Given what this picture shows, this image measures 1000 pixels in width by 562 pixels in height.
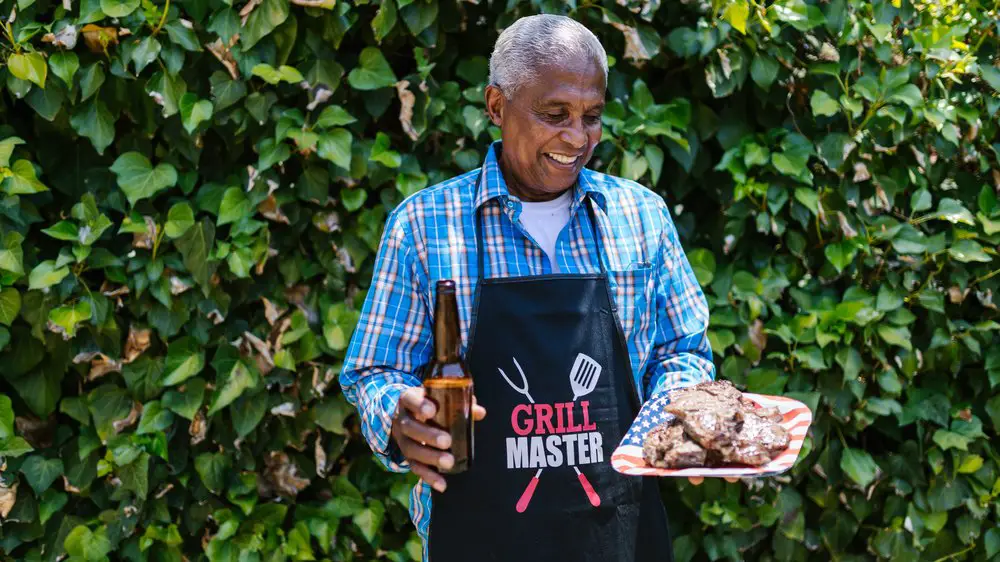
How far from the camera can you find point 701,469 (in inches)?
67.1

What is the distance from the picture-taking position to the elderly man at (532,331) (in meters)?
1.90

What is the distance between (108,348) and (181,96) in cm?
75

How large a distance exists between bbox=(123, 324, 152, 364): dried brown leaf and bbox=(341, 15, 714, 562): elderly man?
1.17 metres

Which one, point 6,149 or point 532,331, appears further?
point 6,149

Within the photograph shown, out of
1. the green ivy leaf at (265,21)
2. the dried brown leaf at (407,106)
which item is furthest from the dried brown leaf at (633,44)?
the green ivy leaf at (265,21)

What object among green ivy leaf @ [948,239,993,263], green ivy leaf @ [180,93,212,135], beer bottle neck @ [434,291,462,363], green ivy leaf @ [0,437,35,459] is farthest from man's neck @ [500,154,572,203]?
green ivy leaf @ [948,239,993,263]

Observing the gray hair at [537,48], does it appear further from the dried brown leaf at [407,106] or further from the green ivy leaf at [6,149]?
the green ivy leaf at [6,149]

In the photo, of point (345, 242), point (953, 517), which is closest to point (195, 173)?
point (345, 242)

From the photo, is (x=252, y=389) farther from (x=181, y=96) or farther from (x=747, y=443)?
(x=747, y=443)

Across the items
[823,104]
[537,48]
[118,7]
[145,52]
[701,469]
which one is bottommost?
[701,469]

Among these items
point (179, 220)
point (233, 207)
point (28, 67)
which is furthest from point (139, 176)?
point (28, 67)

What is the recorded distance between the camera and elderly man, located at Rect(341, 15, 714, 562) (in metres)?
1.90

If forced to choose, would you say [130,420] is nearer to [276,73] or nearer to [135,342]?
[135,342]

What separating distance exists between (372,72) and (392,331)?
1.24 m
